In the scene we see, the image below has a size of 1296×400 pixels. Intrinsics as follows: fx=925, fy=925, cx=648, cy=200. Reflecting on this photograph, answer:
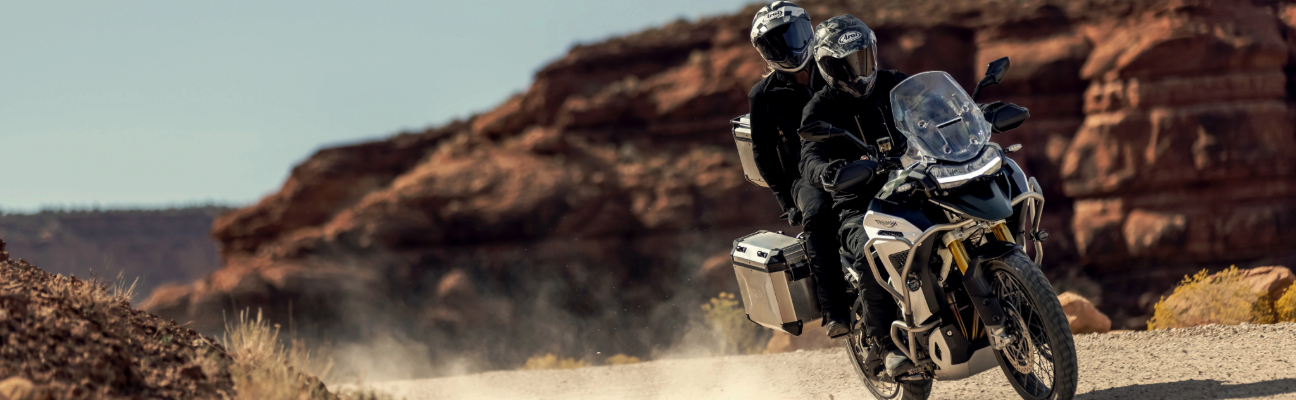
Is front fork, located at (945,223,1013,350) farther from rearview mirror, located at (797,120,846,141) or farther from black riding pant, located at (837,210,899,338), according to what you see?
rearview mirror, located at (797,120,846,141)

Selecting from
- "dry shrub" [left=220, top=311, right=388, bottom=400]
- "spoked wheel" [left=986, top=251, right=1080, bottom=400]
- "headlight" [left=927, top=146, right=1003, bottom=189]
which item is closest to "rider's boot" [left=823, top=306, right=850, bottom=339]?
"spoked wheel" [left=986, top=251, right=1080, bottom=400]

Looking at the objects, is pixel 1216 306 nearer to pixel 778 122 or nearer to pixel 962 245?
pixel 778 122

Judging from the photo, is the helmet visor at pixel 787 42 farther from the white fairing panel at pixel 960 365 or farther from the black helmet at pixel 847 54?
the white fairing panel at pixel 960 365

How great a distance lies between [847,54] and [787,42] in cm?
87

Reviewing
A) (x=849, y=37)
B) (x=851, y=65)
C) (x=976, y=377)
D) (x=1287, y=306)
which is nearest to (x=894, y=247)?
(x=851, y=65)

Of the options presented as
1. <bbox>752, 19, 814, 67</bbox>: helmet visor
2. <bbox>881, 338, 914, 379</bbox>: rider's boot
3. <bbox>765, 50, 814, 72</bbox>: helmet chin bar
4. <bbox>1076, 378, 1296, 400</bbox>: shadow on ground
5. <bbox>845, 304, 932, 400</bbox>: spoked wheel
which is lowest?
<bbox>1076, 378, 1296, 400</bbox>: shadow on ground

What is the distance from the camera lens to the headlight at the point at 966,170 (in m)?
3.77

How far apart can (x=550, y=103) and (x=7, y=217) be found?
→ 72.5 meters

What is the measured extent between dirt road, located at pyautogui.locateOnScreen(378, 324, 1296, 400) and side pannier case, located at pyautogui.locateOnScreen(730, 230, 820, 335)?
0.53m

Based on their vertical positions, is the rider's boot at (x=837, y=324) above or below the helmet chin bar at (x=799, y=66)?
below

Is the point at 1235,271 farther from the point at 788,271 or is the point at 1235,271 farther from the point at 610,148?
the point at 610,148

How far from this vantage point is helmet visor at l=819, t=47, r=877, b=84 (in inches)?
168

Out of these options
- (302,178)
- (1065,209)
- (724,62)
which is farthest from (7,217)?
(1065,209)

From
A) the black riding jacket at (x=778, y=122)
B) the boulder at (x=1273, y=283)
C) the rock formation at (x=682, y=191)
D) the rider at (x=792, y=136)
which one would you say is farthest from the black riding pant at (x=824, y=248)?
Answer: the rock formation at (x=682, y=191)
